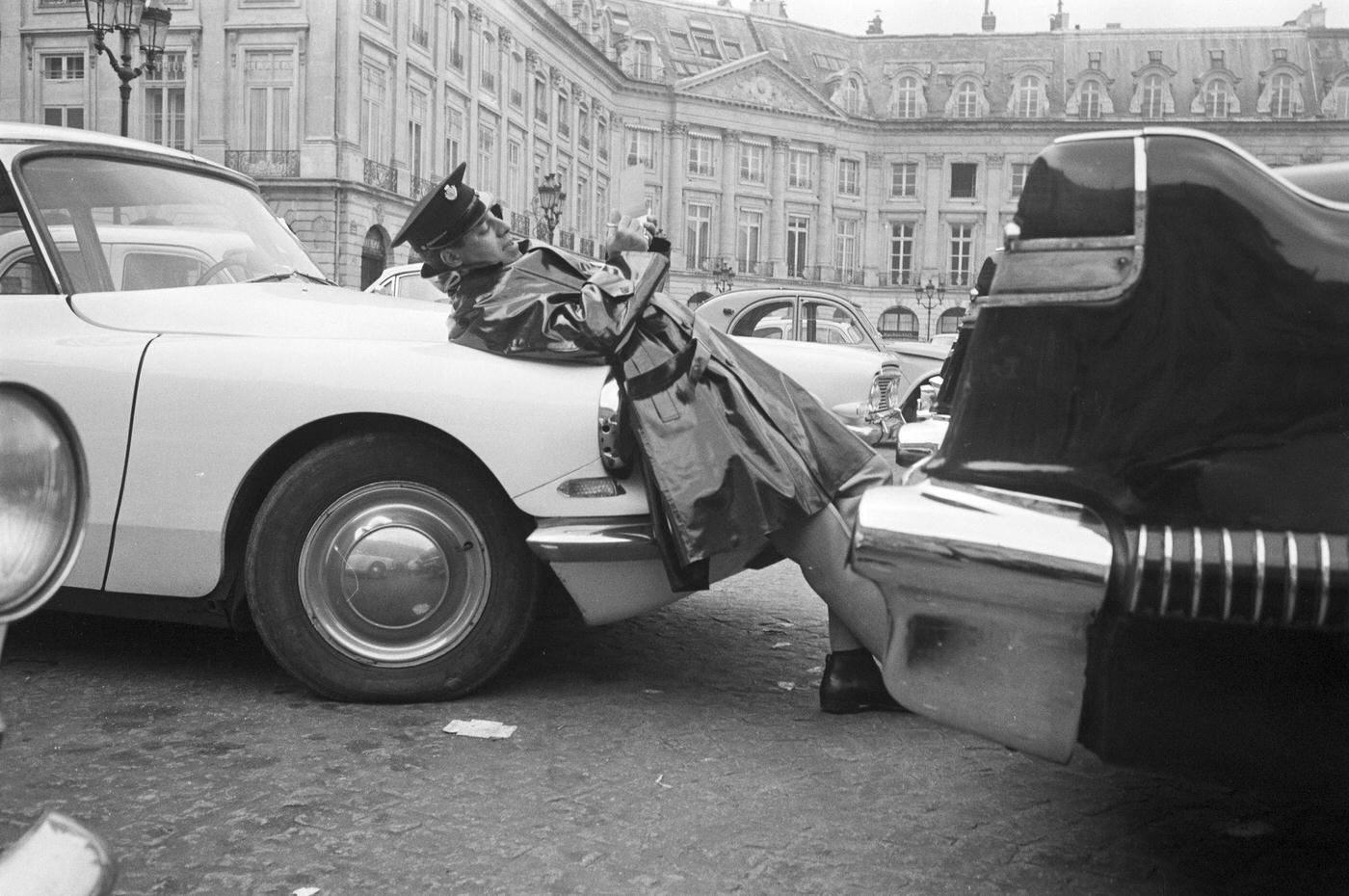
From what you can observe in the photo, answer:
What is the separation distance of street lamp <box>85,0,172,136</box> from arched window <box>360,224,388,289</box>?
24.3 m

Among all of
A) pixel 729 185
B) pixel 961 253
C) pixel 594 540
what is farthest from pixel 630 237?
pixel 961 253

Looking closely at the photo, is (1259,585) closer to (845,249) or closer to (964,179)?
(845,249)

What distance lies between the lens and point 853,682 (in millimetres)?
3680

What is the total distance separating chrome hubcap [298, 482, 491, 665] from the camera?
3.65 meters

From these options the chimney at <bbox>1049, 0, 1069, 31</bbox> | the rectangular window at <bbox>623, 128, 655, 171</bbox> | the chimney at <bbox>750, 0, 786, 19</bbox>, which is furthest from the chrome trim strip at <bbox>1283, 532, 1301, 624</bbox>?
the chimney at <bbox>1049, 0, 1069, 31</bbox>

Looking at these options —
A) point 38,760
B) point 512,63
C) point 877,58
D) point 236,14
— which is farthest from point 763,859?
point 877,58

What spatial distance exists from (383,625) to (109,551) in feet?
2.69

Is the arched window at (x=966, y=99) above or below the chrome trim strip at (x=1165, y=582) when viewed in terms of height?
above

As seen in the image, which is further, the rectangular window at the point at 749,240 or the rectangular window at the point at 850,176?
the rectangular window at the point at 850,176

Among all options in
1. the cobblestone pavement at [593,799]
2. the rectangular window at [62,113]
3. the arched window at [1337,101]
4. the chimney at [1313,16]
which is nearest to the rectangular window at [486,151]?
the rectangular window at [62,113]

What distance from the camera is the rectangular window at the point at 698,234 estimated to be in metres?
71.6

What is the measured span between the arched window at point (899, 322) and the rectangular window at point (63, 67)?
45755mm

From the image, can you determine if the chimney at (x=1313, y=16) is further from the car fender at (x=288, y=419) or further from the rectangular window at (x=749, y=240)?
the car fender at (x=288, y=419)

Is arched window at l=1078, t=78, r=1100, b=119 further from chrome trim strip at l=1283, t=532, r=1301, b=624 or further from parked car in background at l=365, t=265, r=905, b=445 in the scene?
chrome trim strip at l=1283, t=532, r=1301, b=624
